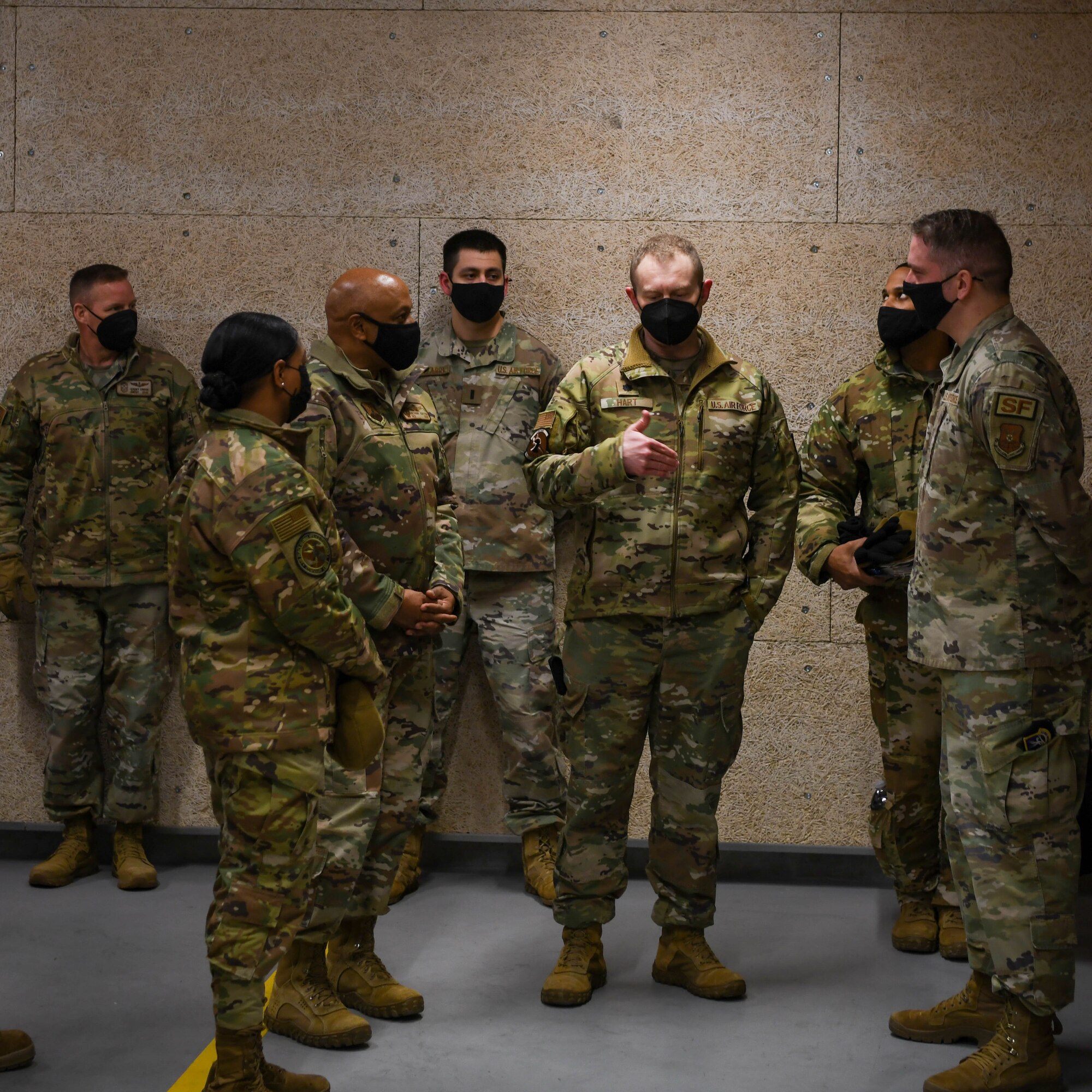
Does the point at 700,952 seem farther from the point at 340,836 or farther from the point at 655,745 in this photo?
the point at 340,836

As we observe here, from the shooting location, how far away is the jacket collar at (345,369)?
10.0 ft

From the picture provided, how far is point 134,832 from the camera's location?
4488 mm

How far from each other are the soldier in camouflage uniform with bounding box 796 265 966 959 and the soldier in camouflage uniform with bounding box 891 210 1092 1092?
0.65m

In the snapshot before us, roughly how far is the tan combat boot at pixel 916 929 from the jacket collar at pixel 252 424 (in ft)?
7.71

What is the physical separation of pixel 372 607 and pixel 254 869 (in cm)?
65

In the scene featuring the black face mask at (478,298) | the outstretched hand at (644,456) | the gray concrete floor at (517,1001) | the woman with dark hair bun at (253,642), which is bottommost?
the gray concrete floor at (517,1001)

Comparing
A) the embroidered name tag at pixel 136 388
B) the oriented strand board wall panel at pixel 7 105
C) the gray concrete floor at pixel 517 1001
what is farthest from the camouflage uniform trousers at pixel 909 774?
the oriented strand board wall panel at pixel 7 105

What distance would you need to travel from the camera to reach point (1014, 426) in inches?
106

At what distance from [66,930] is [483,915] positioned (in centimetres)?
127

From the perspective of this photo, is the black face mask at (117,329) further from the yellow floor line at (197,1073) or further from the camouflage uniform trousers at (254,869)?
the yellow floor line at (197,1073)

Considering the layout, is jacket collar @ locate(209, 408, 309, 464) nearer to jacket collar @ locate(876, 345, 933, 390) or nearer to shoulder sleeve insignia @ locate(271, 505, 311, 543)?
shoulder sleeve insignia @ locate(271, 505, 311, 543)

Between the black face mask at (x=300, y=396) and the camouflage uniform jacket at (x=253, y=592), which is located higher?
the black face mask at (x=300, y=396)

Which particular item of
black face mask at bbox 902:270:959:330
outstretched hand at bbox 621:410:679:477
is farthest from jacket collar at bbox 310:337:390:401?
black face mask at bbox 902:270:959:330

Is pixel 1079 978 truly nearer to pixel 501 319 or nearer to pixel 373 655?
pixel 373 655
